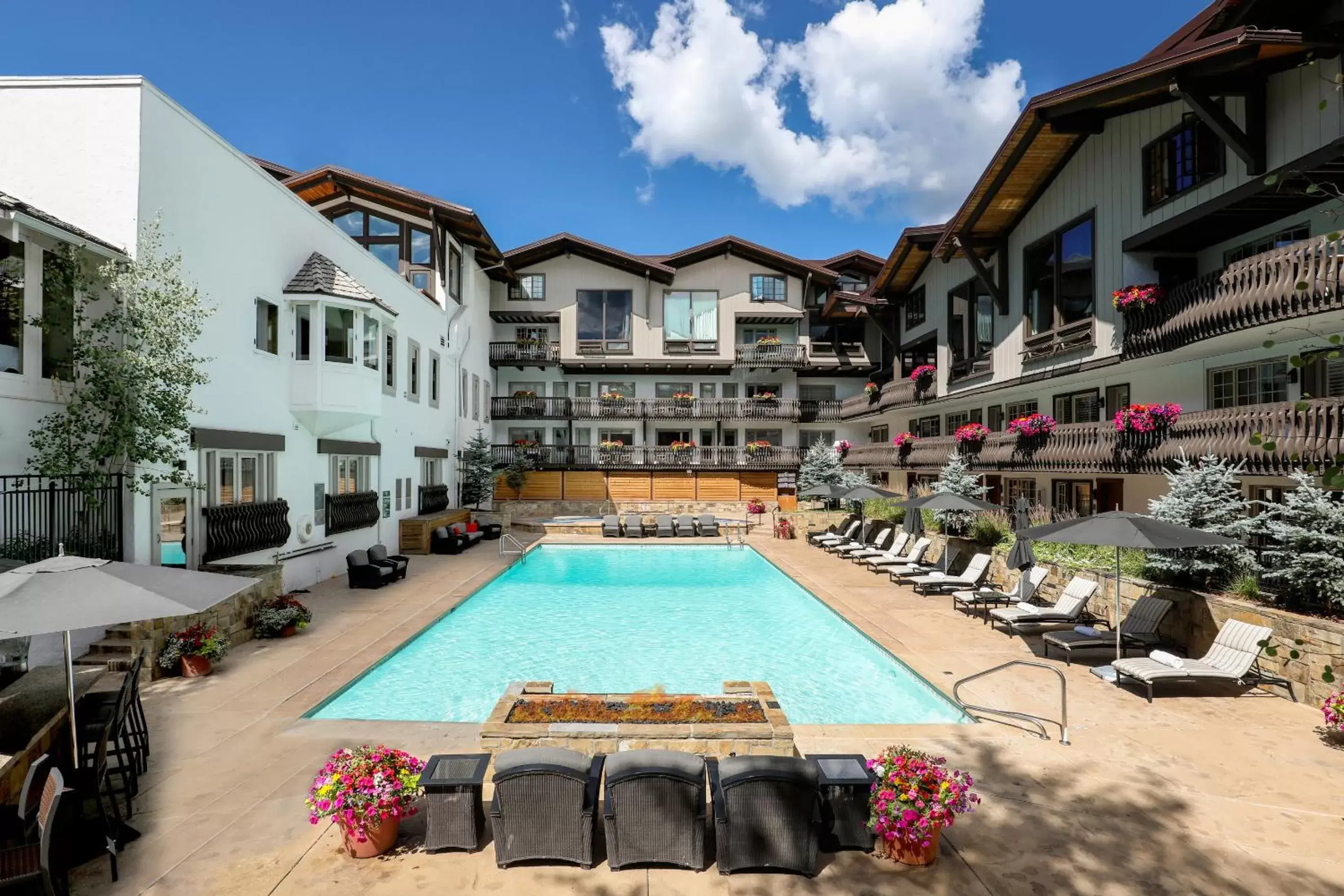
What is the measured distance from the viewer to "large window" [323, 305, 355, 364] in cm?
1538

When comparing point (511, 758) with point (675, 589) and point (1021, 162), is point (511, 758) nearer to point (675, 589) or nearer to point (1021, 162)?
point (675, 589)

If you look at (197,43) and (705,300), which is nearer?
(197,43)

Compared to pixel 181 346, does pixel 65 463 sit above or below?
below

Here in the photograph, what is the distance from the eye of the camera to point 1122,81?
12711 millimetres

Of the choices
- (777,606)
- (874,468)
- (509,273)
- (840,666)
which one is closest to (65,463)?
(840,666)

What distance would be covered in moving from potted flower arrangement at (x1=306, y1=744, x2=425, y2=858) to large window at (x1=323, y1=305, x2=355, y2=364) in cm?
1234

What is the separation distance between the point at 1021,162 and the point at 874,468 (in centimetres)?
1470

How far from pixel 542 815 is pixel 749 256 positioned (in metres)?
31.4

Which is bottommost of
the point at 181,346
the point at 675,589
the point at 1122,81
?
the point at 675,589

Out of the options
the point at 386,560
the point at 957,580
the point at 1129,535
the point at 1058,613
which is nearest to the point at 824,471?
the point at 957,580

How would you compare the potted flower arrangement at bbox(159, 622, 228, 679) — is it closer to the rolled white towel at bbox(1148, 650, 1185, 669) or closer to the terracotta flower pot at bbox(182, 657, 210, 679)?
the terracotta flower pot at bbox(182, 657, 210, 679)

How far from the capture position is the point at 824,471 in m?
29.7

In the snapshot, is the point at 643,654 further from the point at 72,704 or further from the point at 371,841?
the point at 72,704

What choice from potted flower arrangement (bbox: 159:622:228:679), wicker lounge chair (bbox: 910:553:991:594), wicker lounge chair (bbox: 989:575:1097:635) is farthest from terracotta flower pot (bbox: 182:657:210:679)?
wicker lounge chair (bbox: 910:553:991:594)
